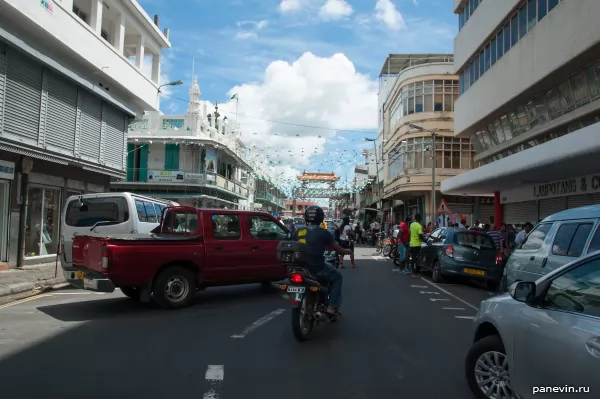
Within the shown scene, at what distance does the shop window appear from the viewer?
15445 mm

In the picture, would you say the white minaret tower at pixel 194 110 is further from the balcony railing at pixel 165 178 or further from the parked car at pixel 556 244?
the parked car at pixel 556 244

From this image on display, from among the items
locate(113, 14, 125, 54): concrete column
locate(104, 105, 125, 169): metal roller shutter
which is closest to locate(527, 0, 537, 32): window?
locate(113, 14, 125, 54): concrete column

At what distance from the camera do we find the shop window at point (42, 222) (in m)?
15.4

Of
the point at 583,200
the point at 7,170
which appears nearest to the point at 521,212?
the point at 583,200

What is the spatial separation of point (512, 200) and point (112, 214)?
19801 millimetres

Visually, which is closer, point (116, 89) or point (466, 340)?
point (466, 340)

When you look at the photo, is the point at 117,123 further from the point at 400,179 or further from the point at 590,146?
the point at 400,179

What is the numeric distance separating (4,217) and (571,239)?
14.0m

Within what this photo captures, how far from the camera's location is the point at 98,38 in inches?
708

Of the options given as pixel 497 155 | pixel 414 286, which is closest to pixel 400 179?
pixel 497 155

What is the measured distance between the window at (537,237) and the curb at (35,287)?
10075mm

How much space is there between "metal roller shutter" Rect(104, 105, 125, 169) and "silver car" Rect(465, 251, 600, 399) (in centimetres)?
1773

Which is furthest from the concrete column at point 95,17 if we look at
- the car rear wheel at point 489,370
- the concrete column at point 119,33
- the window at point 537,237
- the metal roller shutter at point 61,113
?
the car rear wheel at point 489,370

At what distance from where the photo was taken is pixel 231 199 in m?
46.2
